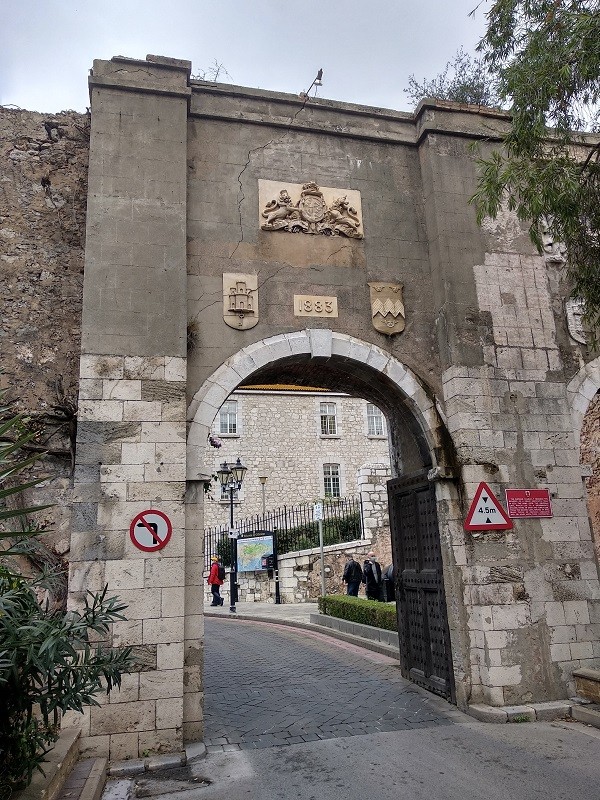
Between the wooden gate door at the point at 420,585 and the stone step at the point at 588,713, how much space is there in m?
1.20

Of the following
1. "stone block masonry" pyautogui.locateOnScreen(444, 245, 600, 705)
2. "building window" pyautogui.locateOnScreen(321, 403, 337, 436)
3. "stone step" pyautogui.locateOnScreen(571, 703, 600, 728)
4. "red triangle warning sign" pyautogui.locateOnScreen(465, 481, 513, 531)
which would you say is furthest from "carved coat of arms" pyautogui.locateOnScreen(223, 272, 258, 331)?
"building window" pyautogui.locateOnScreen(321, 403, 337, 436)

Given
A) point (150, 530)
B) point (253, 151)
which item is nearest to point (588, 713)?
point (150, 530)

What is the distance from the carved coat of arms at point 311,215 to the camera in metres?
7.28

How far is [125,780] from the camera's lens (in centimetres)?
494

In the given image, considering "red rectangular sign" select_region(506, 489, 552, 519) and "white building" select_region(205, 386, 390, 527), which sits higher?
"white building" select_region(205, 386, 390, 527)

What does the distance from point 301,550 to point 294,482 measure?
6796 mm

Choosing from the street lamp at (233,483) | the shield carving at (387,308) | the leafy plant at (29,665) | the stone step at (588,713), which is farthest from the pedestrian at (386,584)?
the leafy plant at (29,665)

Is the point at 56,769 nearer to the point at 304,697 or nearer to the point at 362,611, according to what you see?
the point at 304,697

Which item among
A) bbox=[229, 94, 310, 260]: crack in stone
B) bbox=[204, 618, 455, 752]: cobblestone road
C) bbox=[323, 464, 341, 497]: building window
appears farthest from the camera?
bbox=[323, 464, 341, 497]: building window

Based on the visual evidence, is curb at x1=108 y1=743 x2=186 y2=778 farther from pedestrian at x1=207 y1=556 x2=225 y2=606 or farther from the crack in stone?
pedestrian at x1=207 y1=556 x2=225 y2=606

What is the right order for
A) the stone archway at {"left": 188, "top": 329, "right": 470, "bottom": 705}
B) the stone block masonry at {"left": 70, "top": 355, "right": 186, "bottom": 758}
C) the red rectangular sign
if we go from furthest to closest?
the red rectangular sign, the stone archway at {"left": 188, "top": 329, "right": 470, "bottom": 705}, the stone block masonry at {"left": 70, "top": 355, "right": 186, "bottom": 758}

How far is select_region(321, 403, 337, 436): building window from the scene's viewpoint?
2644 centimetres

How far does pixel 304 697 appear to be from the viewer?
7199 millimetres

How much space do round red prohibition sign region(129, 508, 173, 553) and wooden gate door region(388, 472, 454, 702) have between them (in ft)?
10.00
